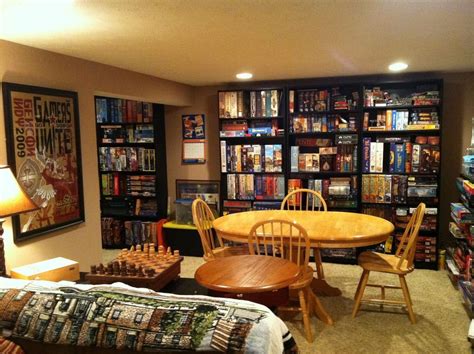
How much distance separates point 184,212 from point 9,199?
119 inches

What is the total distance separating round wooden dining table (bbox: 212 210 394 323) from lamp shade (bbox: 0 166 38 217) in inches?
58.2

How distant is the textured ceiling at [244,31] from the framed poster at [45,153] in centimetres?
37

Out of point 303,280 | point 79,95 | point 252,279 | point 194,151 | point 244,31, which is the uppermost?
point 244,31

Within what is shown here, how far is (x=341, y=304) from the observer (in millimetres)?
3553

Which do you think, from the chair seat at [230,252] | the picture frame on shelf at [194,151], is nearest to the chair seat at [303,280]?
the chair seat at [230,252]

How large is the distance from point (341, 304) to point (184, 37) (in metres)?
2.51

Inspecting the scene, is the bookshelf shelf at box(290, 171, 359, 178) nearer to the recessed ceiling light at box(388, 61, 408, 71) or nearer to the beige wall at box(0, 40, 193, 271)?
the recessed ceiling light at box(388, 61, 408, 71)

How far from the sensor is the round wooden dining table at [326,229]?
299 centimetres

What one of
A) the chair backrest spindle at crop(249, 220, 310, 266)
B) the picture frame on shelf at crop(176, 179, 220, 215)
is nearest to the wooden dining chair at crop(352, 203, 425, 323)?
the chair backrest spindle at crop(249, 220, 310, 266)

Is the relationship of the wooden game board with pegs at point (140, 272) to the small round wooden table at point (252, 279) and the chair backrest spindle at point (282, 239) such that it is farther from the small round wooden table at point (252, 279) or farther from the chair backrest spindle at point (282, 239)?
the chair backrest spindle at point (282, 239)

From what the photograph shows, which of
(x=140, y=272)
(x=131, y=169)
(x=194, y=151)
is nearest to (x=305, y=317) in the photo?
(x=140, y=272)

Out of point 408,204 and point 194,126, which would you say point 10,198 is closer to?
point 194,126

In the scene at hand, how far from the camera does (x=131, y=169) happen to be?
5453 millimetres

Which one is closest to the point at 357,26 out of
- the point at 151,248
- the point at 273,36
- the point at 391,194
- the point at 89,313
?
the point at 273,36
